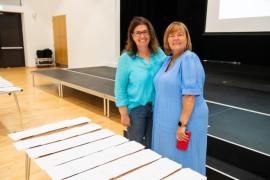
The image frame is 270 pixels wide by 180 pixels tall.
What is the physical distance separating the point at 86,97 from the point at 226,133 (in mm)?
3199

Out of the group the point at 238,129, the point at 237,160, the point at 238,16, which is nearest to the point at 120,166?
the point at 237,160

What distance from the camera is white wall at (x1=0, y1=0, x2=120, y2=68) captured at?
20.6 ft

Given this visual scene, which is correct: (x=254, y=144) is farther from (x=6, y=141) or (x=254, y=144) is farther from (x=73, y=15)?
(x=73, y=15)

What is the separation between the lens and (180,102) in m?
1.28

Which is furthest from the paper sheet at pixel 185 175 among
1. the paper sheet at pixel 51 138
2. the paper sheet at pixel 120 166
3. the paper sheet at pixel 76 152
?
the paper sheet at pixel 51 138

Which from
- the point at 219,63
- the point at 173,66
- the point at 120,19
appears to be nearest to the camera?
the point at 173,66

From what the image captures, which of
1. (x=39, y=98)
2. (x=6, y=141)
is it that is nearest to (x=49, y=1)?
(x=39, y=98)

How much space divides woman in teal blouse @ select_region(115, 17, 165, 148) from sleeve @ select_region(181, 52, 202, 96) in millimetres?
285

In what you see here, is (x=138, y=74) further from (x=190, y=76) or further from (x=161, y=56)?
(x=190, y=76)

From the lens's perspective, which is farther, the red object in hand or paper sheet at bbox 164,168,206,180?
the red object in hand

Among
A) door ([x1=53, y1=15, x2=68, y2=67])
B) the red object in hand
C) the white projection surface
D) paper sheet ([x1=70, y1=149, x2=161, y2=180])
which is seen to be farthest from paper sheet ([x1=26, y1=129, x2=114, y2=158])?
door ([x1=53, y1=15, x2=68, y2=67])

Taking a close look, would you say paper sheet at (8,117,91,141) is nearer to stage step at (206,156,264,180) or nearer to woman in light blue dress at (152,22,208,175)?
woman in light blue dress at (152,22,208,175)

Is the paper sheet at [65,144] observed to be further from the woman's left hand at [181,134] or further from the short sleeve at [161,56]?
the short sleeve at [161,56]

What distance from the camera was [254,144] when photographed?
1.66m
